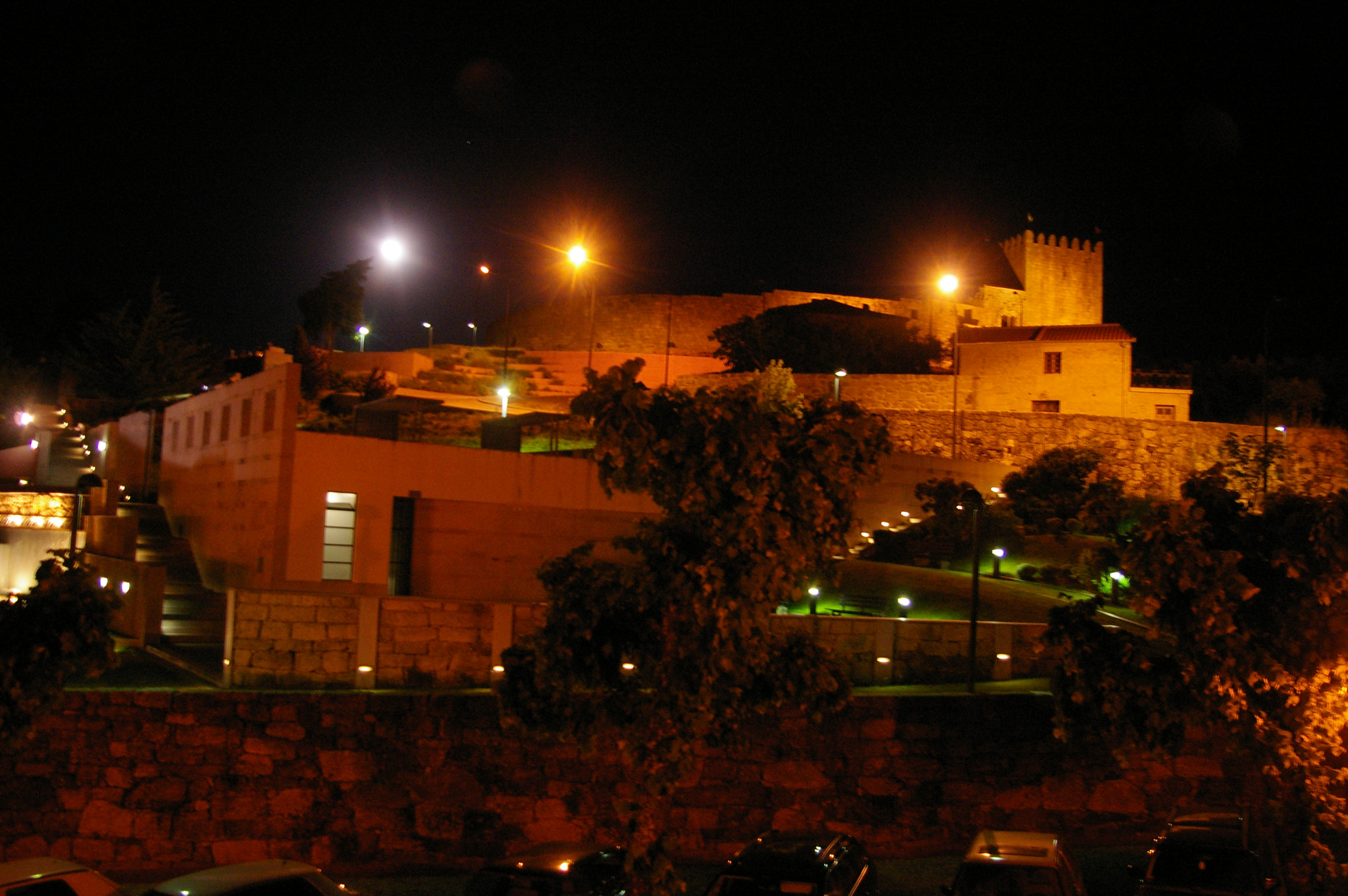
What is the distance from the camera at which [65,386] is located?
3803 cm

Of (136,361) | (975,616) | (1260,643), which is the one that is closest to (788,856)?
(1260,643)

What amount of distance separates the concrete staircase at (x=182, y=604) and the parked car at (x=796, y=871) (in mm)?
7290

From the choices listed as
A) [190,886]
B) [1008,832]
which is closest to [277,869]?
[190,886]

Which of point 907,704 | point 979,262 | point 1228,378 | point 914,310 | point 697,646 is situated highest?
point 979,262

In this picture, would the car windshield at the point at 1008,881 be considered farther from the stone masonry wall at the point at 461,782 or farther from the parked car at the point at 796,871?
the stone masonry wall at the point at 461,782

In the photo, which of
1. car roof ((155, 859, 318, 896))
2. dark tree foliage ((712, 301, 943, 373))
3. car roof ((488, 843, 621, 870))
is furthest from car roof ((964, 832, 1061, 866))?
dark tree foliage ((712, 301, 943, 373))

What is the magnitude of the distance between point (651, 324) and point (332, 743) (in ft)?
163

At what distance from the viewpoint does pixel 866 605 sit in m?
18.3

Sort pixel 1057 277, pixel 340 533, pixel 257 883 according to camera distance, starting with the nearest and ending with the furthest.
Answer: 1. pixel 257 883
2. pixel 340 533
3. pixel 1057 277

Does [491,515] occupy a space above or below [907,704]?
above

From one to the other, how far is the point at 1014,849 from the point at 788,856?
2.13 meters

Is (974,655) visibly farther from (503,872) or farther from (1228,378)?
(1228,378)

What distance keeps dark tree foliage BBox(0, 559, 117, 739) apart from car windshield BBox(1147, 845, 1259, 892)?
10.7 meters

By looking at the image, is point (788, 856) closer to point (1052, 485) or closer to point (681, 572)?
point (681, 572)
